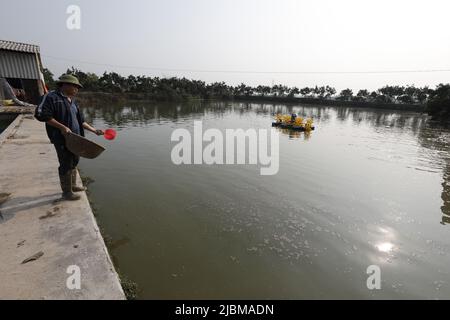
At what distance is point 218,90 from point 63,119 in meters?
85.1

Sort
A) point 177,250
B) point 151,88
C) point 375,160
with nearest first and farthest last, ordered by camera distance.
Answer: point 177,250
point 375,160
point 151,88

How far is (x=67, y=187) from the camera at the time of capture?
4234mm

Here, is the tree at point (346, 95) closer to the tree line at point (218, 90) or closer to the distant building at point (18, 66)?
the tree line at point (218, 90)

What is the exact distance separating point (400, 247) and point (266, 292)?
3050mm

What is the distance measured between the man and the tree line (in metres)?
40.4

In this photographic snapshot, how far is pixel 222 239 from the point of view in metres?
4.71

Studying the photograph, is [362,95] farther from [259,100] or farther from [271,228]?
[271,228]

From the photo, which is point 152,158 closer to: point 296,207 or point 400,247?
point 296,207

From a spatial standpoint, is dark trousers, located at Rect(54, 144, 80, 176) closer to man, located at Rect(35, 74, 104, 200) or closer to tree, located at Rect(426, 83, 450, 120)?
man, located at Rect(35, 74, 104, 200)

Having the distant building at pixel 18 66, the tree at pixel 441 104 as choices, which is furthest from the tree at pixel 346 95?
the distant building at pixel 18 66

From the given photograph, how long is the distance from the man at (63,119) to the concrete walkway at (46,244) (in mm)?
A: 469

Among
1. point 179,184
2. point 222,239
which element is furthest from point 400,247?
point 179,184

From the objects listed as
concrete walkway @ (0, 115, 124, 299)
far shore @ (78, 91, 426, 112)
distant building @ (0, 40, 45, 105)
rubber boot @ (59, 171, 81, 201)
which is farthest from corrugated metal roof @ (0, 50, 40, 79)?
far shore @ (78, 91, 426, 112)

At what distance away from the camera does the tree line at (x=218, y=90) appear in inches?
1558
